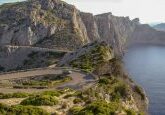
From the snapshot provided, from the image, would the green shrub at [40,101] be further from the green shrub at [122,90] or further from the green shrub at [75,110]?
the green shrub at [122,90]

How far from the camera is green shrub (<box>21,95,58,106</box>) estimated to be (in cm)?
5291

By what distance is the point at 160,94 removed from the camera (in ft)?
502

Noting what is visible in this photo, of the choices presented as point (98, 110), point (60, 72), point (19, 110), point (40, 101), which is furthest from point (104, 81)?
point (19, 110)

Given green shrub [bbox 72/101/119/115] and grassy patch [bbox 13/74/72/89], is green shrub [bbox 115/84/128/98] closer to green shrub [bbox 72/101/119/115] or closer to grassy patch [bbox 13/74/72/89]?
grassy patch [bbox 13/74/72/89]

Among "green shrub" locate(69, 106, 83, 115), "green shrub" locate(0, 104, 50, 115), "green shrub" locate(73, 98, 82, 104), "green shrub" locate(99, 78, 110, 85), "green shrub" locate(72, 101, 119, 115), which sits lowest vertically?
"green shrub" locate(99, 78, 110, 85)

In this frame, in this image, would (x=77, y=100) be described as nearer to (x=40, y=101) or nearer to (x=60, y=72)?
(x=40, y=101)

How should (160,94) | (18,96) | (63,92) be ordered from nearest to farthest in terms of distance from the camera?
(18,96) → (63,92) → (160,94)

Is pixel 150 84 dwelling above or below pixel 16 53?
below

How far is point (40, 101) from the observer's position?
53250 mm

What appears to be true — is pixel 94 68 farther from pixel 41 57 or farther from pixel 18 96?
pixel 41 57

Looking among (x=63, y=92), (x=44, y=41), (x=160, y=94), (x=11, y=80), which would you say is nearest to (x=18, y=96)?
(x=63, y=92)

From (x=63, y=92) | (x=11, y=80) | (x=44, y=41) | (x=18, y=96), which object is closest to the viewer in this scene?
(x=18, y=96)

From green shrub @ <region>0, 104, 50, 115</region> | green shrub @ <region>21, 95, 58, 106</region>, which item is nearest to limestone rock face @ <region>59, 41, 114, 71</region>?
green shrub @ <region>21, 95, 58, 106</region>

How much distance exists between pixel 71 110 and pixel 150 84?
128497mm
